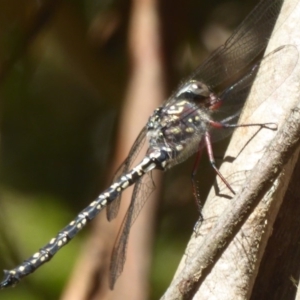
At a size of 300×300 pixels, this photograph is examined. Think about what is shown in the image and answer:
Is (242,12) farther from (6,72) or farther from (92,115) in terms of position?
(6,72)

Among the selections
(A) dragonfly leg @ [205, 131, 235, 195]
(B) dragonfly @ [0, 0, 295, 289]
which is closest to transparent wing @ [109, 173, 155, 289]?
(B) dragonfly @ [0, 0, 295, 289]

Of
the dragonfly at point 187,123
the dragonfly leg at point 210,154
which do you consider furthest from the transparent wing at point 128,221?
the dragonfly leg at point 210,154

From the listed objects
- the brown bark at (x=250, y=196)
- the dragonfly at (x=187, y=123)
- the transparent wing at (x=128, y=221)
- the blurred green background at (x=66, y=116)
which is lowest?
the brown bark at (x=250, y=196)

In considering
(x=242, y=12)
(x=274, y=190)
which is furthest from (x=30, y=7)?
(x=274, y=190)

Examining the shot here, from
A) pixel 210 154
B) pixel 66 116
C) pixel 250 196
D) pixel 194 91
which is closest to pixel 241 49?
pixel 194 91

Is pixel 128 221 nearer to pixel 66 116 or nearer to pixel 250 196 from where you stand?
pixel 250 196

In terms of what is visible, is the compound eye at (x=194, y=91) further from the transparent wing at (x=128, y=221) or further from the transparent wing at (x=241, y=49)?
the transparent wing at (x=128, y=221)
